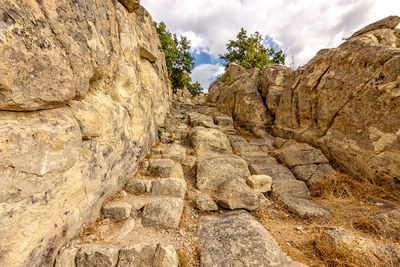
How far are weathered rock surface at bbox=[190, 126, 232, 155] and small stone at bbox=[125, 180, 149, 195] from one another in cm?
327

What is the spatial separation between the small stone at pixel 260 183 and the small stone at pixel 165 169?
252 cm

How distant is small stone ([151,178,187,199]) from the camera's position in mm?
4807

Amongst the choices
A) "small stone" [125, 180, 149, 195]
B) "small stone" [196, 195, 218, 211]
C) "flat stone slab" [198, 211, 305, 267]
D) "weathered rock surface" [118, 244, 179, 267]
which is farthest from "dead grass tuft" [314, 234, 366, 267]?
"small stone" [125, 180, 149, 195]

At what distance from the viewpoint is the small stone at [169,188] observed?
4807 millimetres

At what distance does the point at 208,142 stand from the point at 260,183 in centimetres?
339

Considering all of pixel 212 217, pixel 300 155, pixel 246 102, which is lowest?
pixel 212 217

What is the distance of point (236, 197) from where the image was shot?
4.66 metres

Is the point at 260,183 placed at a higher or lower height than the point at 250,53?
lower

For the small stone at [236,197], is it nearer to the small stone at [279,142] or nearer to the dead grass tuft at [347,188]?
the dead grass tuft at [347,188]

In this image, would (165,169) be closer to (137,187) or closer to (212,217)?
(137,187)

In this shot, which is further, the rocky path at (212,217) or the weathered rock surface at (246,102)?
the weathered rock surface at (246,102)

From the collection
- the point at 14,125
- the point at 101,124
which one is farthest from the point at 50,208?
the point at 101,124

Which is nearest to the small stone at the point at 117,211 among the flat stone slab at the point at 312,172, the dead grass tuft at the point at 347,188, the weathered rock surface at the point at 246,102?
the dead grass tuft at the point at 347,188

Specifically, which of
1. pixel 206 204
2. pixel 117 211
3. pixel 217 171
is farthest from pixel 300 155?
pixel 117 211
